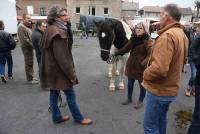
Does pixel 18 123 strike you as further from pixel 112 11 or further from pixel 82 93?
pixel 112 11

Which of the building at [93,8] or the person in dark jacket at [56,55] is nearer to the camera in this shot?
the person in dark jacket at [56,55]

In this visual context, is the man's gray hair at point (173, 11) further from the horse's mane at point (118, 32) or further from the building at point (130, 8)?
the building at point (130, 8)

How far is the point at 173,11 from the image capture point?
10.0 feet

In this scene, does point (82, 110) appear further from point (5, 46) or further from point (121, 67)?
point (5, 46)

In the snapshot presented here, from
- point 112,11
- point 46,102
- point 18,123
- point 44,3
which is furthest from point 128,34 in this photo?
point 44,3

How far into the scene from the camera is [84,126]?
15.6 ft

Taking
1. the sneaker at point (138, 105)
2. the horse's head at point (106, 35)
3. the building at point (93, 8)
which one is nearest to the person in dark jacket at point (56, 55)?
the sneaker at point (138, 105)

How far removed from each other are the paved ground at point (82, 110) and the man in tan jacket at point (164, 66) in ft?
4.55

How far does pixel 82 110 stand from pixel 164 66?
2932mm

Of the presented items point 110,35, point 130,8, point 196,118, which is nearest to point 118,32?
point 110,35

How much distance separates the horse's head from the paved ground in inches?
44.4

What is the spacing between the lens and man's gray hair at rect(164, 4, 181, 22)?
306 centimetres

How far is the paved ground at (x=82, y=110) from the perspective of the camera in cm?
464

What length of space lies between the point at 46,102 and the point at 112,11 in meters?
41.5
